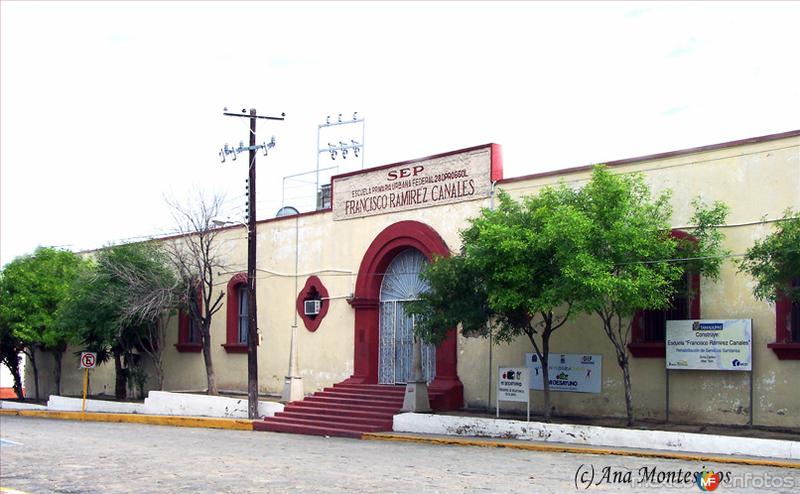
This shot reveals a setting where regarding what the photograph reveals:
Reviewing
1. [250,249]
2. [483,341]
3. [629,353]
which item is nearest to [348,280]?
[250,249]

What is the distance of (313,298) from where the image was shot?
2623cm

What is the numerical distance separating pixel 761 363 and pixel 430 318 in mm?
6344

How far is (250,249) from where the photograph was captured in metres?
23.9

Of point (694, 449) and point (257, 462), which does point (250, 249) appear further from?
point (694, 449)

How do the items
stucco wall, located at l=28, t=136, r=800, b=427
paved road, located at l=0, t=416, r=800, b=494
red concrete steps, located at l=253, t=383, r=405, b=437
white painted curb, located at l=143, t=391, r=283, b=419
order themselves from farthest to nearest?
white painted curb, located at l=143, t=391, r=283, b=419 < red concrete steps, located at l=253, t=383, r=405, b=437 < stucco wall, located at l=28, t=136, r=800, b=427 < paved road, located at l=0, t=416, r=800, b=494

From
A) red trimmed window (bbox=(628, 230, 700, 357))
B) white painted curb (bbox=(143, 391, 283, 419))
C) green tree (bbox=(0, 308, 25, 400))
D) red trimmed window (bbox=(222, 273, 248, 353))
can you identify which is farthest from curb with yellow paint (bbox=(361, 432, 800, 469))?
green tree (bbox=(0, 308, 25, 400))

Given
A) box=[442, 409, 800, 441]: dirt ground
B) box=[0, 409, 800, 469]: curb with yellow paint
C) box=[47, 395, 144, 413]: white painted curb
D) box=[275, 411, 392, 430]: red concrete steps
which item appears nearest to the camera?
box=[0, 409, 800, 469]: curb with yellow paint

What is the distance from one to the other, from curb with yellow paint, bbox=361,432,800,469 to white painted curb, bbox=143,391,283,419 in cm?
482

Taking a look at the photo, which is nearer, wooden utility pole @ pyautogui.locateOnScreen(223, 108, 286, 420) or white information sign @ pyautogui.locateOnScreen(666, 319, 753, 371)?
white information sign @ pyautogui.locateOnScreen(666, 319, 753, 371)

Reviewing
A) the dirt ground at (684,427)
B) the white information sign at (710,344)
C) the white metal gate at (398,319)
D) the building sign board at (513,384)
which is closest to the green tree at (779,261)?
the white information sign at (710,344)

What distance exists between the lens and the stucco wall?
16.8 metres

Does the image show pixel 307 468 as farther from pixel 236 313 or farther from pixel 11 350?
pixel 11 350

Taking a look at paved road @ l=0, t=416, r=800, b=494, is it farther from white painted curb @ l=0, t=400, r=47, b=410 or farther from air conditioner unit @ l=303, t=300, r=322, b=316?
white painted curb @ l=0, t=400, r=47, b=410

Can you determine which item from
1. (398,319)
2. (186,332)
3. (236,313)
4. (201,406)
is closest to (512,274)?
(398,319)
